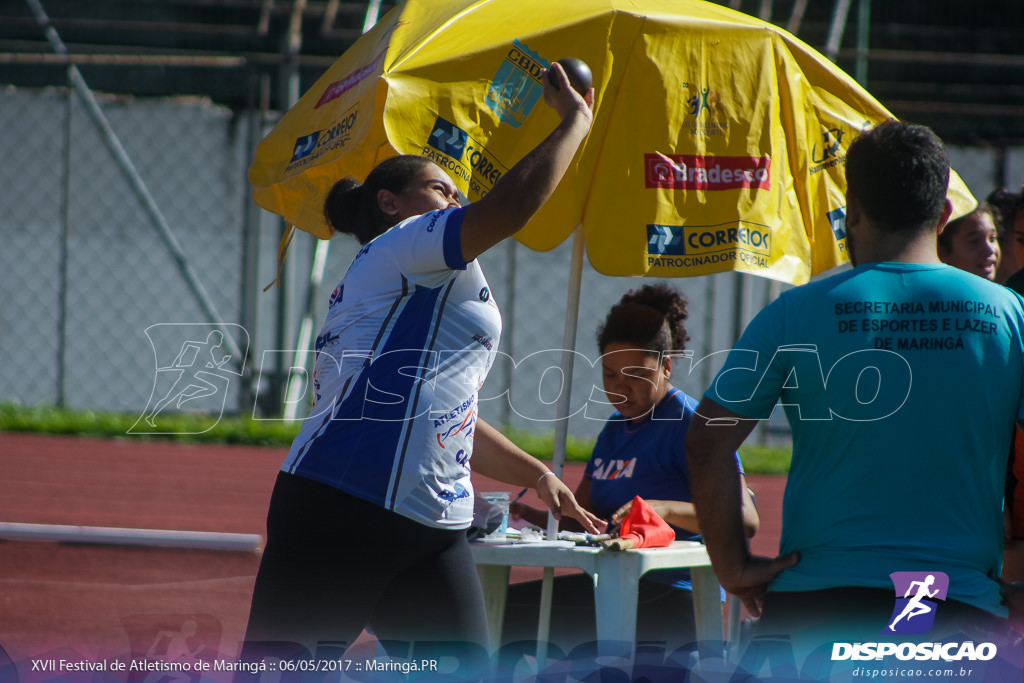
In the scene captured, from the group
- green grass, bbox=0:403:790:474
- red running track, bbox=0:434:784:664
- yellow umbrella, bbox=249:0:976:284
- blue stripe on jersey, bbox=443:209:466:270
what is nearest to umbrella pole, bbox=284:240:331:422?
green grass, bbox=0:403:790:474

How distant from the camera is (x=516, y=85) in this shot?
304 centimetres

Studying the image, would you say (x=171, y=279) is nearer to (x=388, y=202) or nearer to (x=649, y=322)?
(x=649, y=322)

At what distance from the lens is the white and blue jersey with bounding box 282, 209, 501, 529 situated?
2.19 meters

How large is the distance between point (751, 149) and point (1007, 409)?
4.97 feet

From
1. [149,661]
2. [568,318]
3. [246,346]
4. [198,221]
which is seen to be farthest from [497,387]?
[149,661]

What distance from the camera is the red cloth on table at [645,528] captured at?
2.97 meters

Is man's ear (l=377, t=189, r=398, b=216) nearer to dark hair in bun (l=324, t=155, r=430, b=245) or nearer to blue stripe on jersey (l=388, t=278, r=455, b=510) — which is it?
dark hair in bun (l=324, t=155, r=430, b=245)

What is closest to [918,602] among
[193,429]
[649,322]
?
[649,322]

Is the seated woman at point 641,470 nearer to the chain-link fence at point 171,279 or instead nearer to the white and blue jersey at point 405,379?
the white and blue jersey at point 405,379

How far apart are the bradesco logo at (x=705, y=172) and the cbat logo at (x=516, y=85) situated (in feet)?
1.33

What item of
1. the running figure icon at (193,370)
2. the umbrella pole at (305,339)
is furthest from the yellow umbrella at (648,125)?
the running figure icon at (193,370)

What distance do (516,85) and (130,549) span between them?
4119 mm

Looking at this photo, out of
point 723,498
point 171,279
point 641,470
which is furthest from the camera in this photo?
point 171,279

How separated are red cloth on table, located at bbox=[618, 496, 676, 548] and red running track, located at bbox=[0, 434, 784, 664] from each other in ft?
3.88
